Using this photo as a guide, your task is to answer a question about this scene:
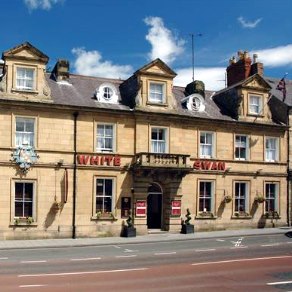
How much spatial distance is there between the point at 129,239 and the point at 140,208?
322 cm

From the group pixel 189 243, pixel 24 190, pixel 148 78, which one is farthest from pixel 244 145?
pixel 24 190

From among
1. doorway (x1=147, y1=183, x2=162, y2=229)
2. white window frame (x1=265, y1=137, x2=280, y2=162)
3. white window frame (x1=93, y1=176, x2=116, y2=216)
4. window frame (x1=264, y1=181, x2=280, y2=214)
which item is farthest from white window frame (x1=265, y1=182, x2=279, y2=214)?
white window frame (x1=93, y1=176, x2=116, y2=216)

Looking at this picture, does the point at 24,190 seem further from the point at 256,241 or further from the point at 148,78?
the point at 256,241

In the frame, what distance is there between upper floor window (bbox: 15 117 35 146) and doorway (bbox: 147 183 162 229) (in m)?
8.99

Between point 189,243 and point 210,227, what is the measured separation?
7568 mm

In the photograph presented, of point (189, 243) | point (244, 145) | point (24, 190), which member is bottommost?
point (189, 243)

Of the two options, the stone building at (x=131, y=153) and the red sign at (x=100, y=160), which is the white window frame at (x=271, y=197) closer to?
the stone building at (x=131, y=153)

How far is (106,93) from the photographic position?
111 ft

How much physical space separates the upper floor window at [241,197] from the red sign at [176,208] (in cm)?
490

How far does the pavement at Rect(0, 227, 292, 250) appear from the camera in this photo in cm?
2717

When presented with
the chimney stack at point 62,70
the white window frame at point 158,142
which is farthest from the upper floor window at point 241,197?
the chimney stack at point 62,70

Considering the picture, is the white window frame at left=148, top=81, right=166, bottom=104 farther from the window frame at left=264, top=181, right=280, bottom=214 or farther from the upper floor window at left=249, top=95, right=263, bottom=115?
the window frame at left=264, top=181, right=280, bottom=214

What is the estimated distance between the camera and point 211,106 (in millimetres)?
38344

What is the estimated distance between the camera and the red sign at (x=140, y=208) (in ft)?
108
